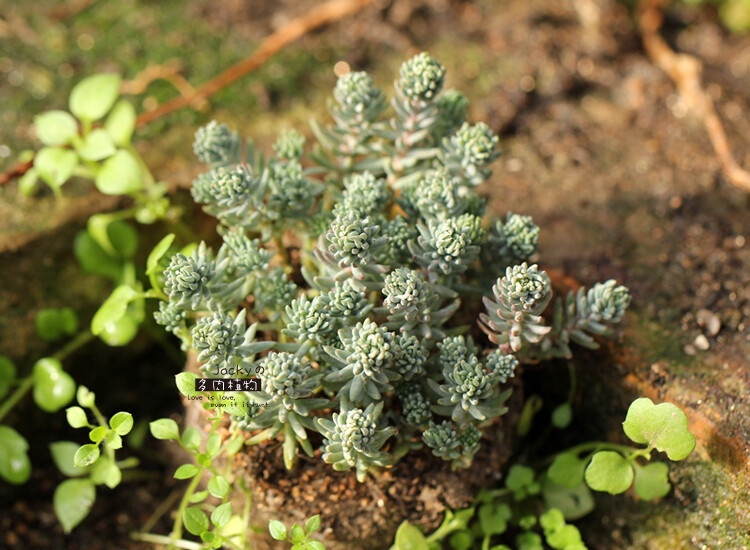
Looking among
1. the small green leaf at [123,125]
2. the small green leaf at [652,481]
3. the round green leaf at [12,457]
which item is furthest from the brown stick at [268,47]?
the small green leaf at [652,481]

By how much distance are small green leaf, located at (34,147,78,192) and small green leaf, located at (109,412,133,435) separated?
80 cm

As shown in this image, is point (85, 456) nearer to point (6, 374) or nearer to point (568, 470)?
point (6, 374)

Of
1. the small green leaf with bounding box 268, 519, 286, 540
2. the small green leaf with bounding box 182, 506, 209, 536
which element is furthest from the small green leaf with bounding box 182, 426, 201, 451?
the small green leaf with bounding box 268, 519, 286, 540

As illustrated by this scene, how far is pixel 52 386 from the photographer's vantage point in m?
1.90

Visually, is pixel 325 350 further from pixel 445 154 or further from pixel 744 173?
pixel 744 173

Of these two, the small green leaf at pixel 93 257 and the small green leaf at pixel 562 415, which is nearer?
the small green leaf at pixel 562 415

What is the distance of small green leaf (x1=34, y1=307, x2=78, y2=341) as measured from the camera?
206 cm

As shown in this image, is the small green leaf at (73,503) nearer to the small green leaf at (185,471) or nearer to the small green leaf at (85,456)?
the small green leaf at (85,456)

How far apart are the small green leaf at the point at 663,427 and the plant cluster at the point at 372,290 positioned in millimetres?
225

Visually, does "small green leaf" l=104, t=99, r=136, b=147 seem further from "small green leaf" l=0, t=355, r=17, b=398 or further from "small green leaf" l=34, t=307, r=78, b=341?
"small green leaf" l=0, t=355, r=17, b=398

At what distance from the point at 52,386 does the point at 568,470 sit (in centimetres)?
145

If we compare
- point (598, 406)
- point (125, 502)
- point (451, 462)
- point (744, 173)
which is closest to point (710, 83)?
point (744, 173)

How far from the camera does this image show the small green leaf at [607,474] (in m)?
1.57

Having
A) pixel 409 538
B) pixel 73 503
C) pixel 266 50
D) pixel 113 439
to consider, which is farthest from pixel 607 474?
pixel 266 50
